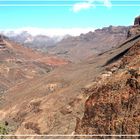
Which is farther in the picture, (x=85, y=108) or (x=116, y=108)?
(x=85, y=108)

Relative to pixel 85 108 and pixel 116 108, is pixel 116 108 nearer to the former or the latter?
pixel 116 108

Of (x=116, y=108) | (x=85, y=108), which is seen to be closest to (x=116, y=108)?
(x=116, y=108)

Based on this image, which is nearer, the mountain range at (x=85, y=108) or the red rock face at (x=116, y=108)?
the red rock face at (x=116, y=108)

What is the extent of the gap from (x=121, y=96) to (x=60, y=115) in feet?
41.6

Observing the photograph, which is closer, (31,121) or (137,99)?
(137,99)

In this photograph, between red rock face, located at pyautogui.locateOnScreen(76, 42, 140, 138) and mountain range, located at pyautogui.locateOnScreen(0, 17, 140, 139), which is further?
mountain range, located at pyautogui.locateOnScreen(0, 17, 140, 139)

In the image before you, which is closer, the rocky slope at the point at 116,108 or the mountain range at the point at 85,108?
the rocky slope at the point at 116,108

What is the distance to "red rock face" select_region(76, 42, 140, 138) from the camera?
26.6 meters

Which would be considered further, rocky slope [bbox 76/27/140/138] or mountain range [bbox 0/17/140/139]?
mountain range [bbox 0/17/140/139]

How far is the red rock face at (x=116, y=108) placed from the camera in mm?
26578

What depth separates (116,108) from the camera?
2903 centimetres

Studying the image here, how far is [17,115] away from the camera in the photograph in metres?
51.4

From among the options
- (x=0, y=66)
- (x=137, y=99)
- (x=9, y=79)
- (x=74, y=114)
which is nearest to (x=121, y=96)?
(x=137, y=99)

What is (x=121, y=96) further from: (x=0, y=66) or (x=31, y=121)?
(x=0, y=66)
